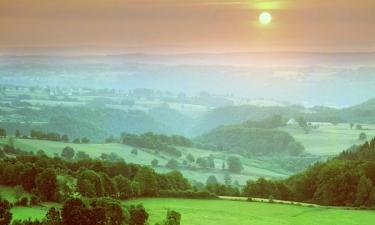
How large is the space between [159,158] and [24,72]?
2260 inches

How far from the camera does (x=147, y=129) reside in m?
78.2

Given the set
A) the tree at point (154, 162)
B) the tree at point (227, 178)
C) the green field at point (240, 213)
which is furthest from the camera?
the tree at point (154, 162)

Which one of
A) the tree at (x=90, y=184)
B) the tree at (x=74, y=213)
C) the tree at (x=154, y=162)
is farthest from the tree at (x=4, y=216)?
the tree at (x=154, y=162)

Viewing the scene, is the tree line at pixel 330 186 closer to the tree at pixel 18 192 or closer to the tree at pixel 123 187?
the tree at pixel 123 187

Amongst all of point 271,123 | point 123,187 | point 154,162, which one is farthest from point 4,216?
point 271,123

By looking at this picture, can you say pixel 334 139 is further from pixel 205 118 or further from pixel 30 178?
pixel 30 178

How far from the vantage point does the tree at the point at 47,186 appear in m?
23.3

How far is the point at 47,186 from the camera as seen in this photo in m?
23.5

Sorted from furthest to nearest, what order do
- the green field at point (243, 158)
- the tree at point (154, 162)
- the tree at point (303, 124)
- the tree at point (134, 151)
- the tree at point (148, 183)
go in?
the tree at point (303, 124)
the tree at point (134, 151)
the tree at point (154, 162)
the green field at point (243, 158)
the tree at point (148, 183)

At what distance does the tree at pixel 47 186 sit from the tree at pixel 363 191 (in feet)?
42.1

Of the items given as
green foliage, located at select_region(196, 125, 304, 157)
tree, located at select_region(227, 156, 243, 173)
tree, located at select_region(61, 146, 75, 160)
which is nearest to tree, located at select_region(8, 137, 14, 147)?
tree, located at select_region(61, 146, 75, 160)

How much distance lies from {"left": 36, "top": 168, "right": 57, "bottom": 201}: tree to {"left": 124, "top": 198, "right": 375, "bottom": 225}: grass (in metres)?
2.89

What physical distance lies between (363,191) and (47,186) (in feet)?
44.1

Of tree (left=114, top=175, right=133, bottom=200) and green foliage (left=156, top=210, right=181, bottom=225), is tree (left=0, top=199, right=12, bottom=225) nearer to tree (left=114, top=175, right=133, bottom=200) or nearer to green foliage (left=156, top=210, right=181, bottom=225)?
green foliage (left=156, top=210, right=181, bottom=225)
